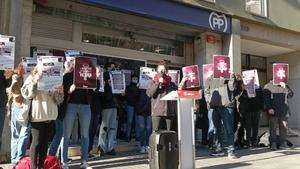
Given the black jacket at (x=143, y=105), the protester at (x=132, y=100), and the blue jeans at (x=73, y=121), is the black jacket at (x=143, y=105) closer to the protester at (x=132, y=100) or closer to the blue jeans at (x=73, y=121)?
the protester at (x=132, y=100)

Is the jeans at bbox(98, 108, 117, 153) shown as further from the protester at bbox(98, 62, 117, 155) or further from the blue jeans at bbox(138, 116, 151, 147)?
the blue jeans at bbox(138, 116, 151, 147)

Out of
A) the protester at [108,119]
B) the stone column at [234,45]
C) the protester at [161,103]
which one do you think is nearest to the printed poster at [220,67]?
the protester at [161,103]

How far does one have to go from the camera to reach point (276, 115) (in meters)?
10.7

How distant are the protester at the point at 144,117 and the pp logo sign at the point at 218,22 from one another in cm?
416

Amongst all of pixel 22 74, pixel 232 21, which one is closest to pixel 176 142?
pixel 22 74

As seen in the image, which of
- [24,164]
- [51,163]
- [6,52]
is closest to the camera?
→ [24,164]

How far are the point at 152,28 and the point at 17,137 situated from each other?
19.2ft

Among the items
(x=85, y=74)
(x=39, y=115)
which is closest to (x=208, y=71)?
(x=85, y=74)

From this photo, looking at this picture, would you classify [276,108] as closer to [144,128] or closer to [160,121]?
[144,128]

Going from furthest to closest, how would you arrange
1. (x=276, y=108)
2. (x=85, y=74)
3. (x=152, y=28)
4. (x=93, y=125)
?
(x=152, y=28)
(x=276, y=108)
(x=93, y=125)
(x=85, y=74)

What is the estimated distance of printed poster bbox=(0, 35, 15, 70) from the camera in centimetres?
638

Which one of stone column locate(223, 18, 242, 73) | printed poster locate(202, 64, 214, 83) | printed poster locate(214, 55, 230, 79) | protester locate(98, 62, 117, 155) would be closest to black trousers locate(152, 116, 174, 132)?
protester locate(98, 62, 117, 155)

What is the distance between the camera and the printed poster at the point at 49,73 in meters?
5.95

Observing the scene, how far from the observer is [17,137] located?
22.9 ft
